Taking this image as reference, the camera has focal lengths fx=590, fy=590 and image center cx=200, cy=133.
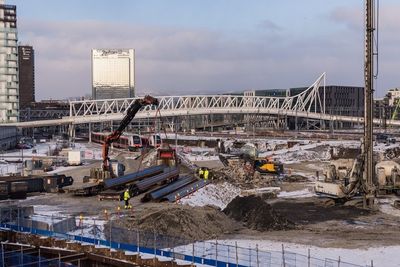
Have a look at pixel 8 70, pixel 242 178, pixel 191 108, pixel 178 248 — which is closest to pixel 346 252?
pixel 178 248

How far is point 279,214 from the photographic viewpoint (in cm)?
2933

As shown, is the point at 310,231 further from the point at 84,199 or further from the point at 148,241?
the point at 84,199

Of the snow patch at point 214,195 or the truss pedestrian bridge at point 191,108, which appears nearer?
the snow patch at point 214,195

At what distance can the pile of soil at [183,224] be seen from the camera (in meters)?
24.5

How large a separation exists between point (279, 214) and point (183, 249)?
28.9 ft

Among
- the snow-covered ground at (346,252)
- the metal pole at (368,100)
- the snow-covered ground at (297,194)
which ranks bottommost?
the snow-covered ground at (297,194)

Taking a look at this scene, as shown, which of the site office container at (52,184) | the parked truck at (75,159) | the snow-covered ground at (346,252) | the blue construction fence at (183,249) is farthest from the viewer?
the parked truck at (75,159)

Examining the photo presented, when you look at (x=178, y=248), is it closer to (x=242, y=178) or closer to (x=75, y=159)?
(x=242, y=178)

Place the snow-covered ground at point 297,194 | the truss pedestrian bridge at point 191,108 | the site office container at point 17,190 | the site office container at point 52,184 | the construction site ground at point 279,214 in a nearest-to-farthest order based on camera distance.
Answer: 1. the construction site ground at point 279,214
2. the site office container at point 17,190
3. the snow-covered ground at point 297,194
4. the site office container at point 52,184
5. the truss pedestrian bridge at point 191,108

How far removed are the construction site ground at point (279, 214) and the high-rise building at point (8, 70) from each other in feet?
292

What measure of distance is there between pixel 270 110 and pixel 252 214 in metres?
150

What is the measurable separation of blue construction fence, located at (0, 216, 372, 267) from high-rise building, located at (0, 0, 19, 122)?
340ft

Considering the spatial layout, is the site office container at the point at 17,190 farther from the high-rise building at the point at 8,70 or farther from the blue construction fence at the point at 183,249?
the high-rise building at the point at 8,70

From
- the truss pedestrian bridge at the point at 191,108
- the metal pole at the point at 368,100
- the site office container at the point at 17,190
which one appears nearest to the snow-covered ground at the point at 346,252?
the metal pole at the point at 368,100
